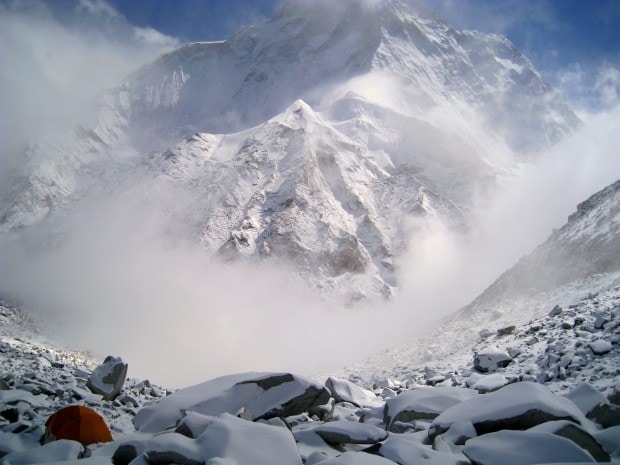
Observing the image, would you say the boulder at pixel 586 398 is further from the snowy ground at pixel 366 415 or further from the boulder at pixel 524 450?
the boulder at pixel 524 450

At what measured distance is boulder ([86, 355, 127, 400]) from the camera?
11.1m

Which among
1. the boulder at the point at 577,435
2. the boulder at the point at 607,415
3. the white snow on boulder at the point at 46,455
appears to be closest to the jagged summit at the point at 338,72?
the white snow on boulder at the point at 46,455

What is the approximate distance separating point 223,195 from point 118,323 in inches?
1560

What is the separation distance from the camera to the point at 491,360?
13.4 meters

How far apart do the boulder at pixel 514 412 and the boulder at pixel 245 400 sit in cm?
285

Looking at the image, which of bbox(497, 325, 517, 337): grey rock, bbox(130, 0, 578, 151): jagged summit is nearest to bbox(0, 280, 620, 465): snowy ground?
bbox(497, 325, 517, 337): grey rock

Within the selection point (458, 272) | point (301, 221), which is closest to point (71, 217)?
point (301, 221)

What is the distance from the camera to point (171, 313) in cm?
8181

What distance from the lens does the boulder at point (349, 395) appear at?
11578 mm

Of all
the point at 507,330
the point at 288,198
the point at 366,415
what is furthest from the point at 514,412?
the point at 288,198

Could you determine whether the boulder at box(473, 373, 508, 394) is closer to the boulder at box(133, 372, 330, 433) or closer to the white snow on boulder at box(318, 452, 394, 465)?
the boulder at box(133, 372, 330, 433)

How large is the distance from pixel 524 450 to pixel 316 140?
114801 mm

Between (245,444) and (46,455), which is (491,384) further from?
(46,455)

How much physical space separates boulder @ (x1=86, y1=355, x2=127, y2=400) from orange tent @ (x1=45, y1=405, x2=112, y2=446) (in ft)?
11.4
